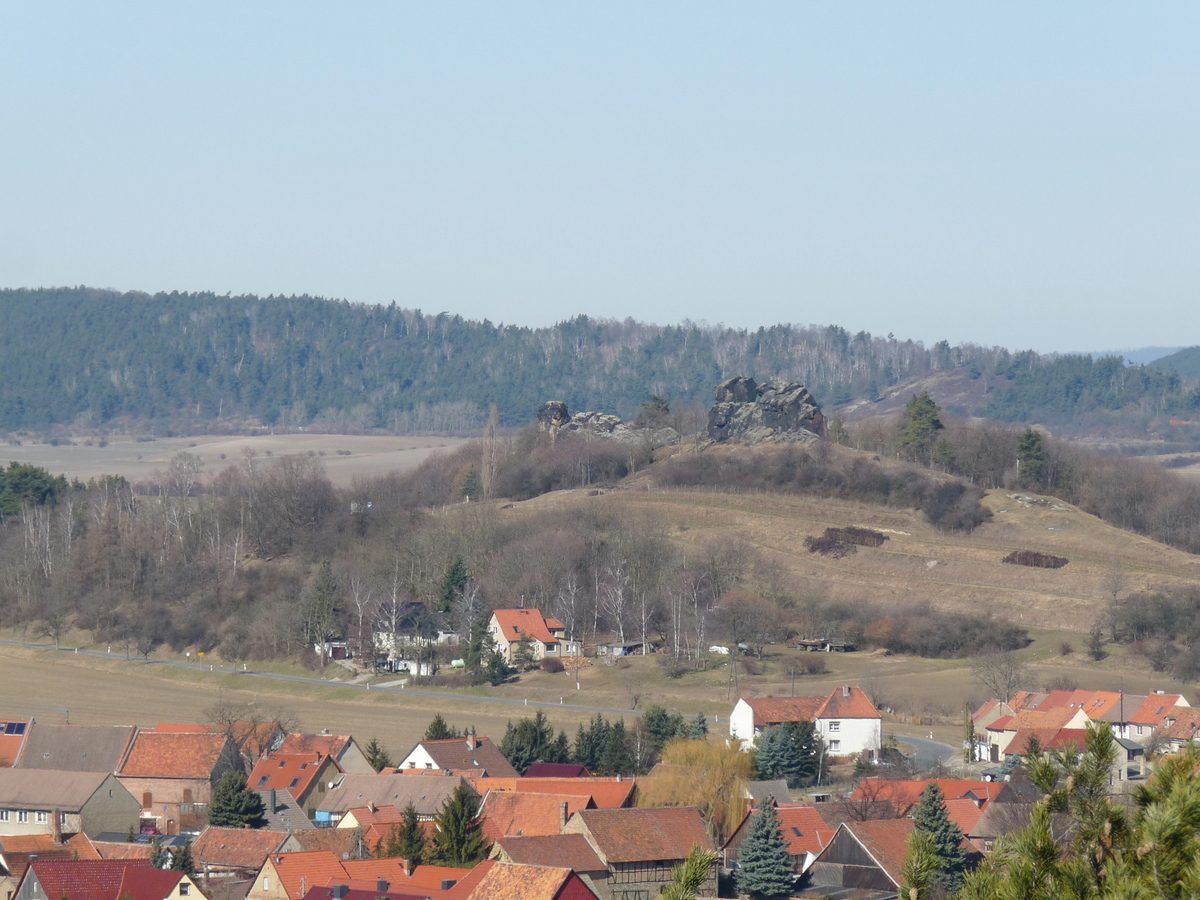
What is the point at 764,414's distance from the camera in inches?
4594

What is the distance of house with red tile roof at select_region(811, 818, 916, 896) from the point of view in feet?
108

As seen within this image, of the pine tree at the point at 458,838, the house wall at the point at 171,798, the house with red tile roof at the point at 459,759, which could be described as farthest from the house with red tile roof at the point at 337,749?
the pine tree at the point at 458,838

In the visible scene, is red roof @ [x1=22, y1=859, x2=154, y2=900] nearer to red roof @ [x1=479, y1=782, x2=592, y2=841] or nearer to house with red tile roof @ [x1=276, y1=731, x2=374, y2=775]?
red roof @ [x1=479, y1=782, x2=592, y2=841]

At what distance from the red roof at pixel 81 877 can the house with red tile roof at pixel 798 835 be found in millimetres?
12533

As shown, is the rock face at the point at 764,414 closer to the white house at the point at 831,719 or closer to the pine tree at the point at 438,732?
the white house at the point at 831,719

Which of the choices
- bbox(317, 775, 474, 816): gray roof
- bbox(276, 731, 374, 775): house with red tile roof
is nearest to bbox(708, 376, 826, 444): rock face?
bbox(276, 731, 374, 775): house with red tile roof

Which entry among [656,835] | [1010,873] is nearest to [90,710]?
[656,835]

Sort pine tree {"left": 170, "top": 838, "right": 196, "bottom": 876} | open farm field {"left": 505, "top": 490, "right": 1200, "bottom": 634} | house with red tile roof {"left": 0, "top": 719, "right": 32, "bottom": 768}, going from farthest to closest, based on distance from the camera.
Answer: open farm field {"left": 505, "top": 490, "right": 1200, "bottom": 634} → house with red tile roof {"left": 0, "top": 719, "right": 32, "bottom": 768} → pine tree {"left": 170, "top": 838, "right": 196, "bottom": 876}

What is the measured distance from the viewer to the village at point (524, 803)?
32000 mm

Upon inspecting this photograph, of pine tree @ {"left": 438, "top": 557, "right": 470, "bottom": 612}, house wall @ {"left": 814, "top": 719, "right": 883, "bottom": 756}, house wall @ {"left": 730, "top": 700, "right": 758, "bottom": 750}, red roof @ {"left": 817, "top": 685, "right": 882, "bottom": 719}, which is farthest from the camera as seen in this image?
pine tree @ {"left": 438, "top": 557, "right": 470, "bottom": 612}

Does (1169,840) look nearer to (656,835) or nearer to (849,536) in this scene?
(656,835)

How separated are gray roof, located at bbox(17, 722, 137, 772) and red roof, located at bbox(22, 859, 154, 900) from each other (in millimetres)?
14779

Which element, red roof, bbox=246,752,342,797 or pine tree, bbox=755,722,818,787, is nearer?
red roof, bbox=246,752,342,797

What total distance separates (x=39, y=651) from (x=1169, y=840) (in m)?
77.1
